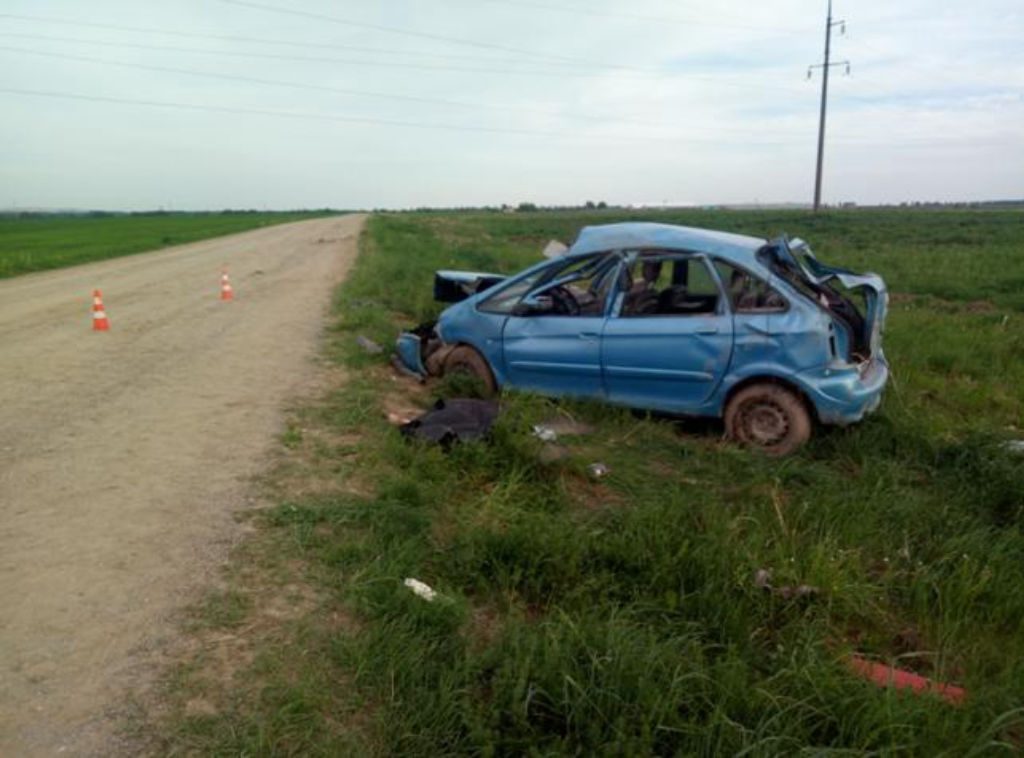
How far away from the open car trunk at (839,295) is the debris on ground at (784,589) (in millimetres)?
2680

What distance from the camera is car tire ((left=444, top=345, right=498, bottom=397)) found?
21.0 feet

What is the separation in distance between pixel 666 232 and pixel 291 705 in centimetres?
468

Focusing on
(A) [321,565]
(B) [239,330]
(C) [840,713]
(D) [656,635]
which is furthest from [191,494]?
(B) [239,330]

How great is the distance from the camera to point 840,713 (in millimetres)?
2422

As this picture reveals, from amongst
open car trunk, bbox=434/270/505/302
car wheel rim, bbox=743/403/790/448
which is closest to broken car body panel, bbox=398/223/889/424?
→ car wheel rim, bbox=743/403/790/448

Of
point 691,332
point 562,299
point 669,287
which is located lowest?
point 691,332

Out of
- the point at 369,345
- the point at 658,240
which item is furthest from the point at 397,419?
the point at 369,345

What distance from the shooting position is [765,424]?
207 inches

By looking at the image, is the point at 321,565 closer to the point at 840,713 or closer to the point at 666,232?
the point at 840,713

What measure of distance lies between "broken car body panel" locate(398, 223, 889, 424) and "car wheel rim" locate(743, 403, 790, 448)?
211 millimetres

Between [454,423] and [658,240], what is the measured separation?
7.48ft

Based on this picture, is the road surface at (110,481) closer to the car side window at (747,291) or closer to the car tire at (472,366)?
the car tire at (472,366)

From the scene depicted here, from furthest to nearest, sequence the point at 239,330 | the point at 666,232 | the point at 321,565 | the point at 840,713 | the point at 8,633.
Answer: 1. the point at 239,330
2. the point at 666,232
3. the point at 321,565
4. the point at 8,633
5. the point at 840,713

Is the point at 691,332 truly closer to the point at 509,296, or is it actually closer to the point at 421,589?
the point at 509,296
